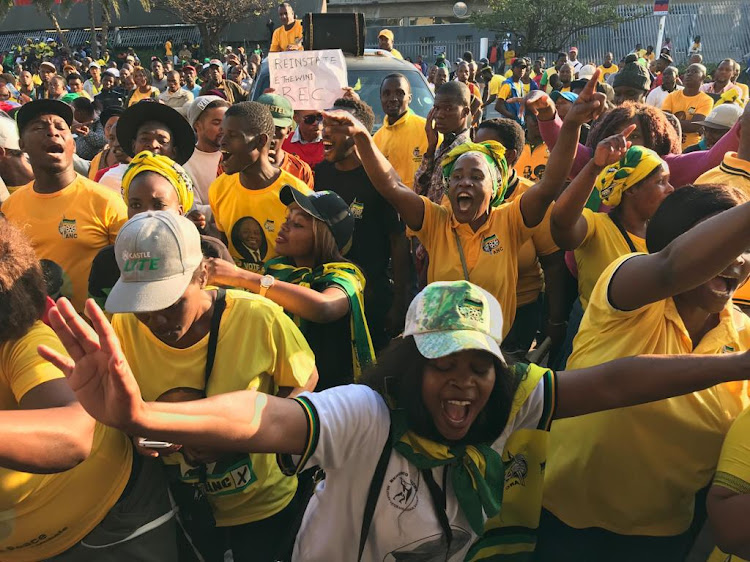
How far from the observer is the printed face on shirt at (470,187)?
11.2 ft

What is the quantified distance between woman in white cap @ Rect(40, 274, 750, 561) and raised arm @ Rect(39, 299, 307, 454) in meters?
0.10

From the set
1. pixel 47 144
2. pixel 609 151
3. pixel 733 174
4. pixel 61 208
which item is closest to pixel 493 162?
pixel 609 151

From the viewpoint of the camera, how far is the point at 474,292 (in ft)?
6.25

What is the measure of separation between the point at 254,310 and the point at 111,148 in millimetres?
3290

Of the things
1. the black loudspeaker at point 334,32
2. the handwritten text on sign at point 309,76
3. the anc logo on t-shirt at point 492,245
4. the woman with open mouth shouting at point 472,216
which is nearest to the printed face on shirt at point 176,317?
the woman with open mouth shouting at point 472,216

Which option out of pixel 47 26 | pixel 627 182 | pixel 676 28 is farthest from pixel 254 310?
pixel 47 26

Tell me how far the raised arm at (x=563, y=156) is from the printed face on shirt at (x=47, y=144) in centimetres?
250

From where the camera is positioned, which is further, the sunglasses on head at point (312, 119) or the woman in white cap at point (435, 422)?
the sunglasses on head at point (312, 119)

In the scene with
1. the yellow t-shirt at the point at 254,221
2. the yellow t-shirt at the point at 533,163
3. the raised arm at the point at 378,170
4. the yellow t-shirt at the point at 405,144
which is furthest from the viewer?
the yellow t-shirt at the point at 405,144

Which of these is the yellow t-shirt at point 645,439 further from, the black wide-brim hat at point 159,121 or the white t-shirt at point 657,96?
the white t-shirt at point 657,96

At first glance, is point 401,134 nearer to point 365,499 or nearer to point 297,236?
point 297,236

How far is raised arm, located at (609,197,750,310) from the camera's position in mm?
1829

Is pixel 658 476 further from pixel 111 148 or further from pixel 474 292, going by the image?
pixel 111 148

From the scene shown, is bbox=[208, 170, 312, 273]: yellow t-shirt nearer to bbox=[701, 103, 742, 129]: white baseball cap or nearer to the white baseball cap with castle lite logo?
the white baseball cap with castle lite logo
